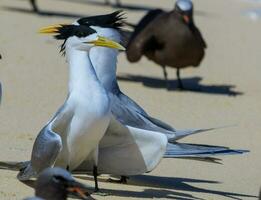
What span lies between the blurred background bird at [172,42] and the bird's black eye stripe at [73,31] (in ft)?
17.5

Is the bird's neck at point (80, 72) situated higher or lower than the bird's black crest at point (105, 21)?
lower

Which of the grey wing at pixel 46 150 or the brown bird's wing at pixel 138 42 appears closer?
the grey wing at pixel 46 150

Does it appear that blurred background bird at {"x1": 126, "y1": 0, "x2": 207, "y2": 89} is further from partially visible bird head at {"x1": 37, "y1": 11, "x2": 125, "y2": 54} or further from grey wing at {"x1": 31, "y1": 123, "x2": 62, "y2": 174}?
grey wing at {"x1": 31, "y1": 123, "x2": 62, "y2": 174}

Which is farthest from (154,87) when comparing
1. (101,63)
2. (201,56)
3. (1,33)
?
(101,63)

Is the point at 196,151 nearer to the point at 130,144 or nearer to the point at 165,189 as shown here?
the point at 165,189

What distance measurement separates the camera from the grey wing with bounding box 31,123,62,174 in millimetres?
7727

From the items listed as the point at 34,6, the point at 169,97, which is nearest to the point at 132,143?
the point at 169,97

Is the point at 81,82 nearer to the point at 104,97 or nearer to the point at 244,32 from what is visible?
the point at 104,97

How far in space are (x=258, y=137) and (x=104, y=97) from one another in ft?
10.4

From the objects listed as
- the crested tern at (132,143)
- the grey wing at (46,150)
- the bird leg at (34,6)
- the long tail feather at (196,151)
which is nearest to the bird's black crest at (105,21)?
the crested tern at (132,143)

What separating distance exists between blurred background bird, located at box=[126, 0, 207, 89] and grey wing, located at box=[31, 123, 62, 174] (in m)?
5.78

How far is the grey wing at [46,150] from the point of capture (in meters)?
7.73

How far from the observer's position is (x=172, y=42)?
13.5 m

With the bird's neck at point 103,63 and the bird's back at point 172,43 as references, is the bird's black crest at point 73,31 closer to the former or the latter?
the bird's neck at point 103,63
